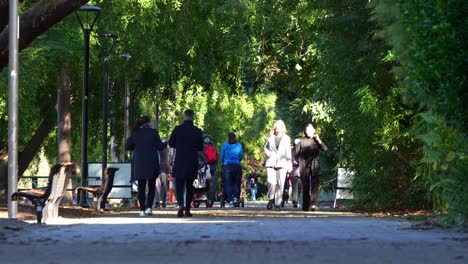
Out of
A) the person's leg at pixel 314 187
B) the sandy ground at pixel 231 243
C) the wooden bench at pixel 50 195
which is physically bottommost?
the sandy ground at pixel 231 243

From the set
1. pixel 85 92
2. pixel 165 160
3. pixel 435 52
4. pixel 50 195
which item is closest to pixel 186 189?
pixel 50 195

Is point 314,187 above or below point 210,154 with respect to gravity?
below

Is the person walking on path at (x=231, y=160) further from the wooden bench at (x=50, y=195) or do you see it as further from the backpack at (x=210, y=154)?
the wooden bench at (x=50, y=195)

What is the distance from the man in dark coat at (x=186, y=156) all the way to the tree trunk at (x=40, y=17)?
9.26 feet

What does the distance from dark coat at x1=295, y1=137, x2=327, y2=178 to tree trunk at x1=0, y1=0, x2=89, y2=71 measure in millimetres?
7231

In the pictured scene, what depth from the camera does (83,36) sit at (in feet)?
115

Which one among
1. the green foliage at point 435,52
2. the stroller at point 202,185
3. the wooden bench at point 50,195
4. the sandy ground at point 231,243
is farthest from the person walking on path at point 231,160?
the green foliage at point 435,52

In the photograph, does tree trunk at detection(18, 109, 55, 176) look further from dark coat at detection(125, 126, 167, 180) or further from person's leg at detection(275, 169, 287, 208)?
dark coat at detection(125, 126, 167, 180)

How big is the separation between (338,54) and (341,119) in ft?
4.83

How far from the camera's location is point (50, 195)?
19.9 meters

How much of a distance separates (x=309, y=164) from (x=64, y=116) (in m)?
14.7

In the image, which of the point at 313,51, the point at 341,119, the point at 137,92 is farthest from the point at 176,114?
the point at 341,119

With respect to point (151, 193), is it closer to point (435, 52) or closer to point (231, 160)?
point (231, 160)

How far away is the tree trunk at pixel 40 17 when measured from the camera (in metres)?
22.0
